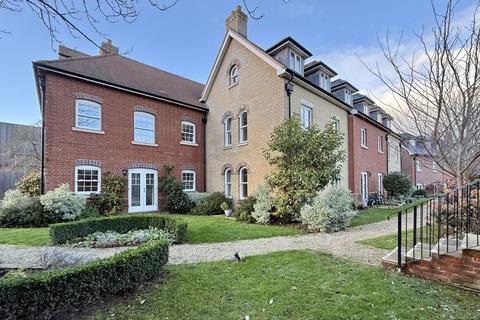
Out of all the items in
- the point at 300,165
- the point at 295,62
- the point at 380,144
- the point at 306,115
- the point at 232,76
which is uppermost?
the point at 295,62

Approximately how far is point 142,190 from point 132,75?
6968mm

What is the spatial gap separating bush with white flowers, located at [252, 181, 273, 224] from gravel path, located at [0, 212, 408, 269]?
2.52 metres

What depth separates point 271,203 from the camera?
11.1 meters

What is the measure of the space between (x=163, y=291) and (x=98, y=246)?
4045 millimetres

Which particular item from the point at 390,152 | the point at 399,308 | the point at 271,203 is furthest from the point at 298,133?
the point at 390,152

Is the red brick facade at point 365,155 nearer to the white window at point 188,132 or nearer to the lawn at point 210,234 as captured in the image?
the lawn at point 210,234

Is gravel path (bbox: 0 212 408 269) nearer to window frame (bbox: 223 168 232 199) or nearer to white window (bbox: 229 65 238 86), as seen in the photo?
window frame (bbox: 223 168 232 199)

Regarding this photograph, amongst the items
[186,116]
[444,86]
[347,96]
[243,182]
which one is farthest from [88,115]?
[347,96]

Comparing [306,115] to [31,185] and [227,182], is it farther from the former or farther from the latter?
[31,185]

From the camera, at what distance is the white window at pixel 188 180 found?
16500mm

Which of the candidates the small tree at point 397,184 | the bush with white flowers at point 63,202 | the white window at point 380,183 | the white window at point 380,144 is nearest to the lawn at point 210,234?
the bush with white flowers at point 63,202

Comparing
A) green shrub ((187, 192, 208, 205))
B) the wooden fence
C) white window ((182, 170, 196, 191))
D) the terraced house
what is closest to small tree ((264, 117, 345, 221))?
the terraced house

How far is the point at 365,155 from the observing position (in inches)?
767

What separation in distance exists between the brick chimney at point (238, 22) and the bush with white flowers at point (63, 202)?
12214 mm
